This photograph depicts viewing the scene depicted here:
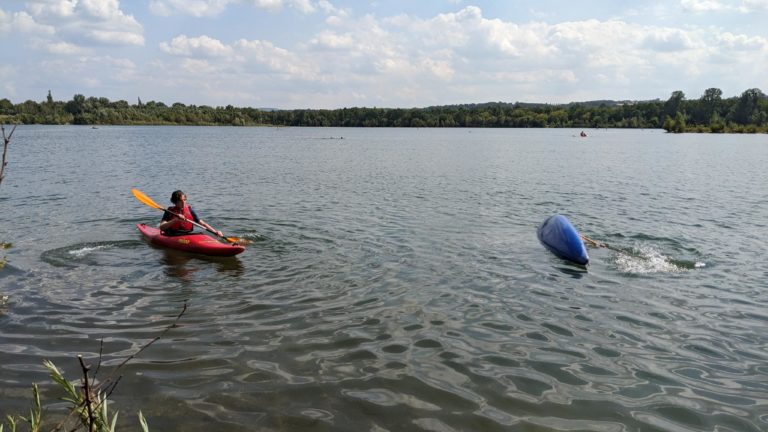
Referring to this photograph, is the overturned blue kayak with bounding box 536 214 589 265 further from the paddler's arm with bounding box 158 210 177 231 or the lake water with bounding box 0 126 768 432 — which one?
the paddler's arm with bounding box 158 210 177 231

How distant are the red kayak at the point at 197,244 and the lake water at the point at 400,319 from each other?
33cm

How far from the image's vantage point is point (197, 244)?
12898mm

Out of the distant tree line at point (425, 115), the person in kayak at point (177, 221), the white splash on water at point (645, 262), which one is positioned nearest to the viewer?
→ the white splash on water at point (645, 262)

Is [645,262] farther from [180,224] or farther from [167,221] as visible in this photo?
[167,221]

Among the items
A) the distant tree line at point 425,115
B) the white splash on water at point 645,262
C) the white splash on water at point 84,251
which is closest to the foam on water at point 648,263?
the white splash on water at point 645,262

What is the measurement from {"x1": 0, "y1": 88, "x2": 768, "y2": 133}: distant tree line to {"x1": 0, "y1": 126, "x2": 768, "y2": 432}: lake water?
509 ft

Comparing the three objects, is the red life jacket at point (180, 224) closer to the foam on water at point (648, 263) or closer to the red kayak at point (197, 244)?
the red kayak at point (197, 244)

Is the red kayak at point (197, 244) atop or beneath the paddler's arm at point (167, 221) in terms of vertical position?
beneath

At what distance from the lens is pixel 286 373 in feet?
22.4

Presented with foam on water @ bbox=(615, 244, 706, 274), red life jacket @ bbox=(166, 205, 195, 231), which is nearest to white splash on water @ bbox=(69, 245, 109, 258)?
red life jacket @ bbox=(166, 205, 195, 231)

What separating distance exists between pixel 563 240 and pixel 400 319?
6.01 metres

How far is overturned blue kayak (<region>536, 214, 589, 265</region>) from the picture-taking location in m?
12.4

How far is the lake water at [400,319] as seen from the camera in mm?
6121

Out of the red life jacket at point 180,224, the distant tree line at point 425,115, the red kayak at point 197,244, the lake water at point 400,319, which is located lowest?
the lake water at point 400,319
